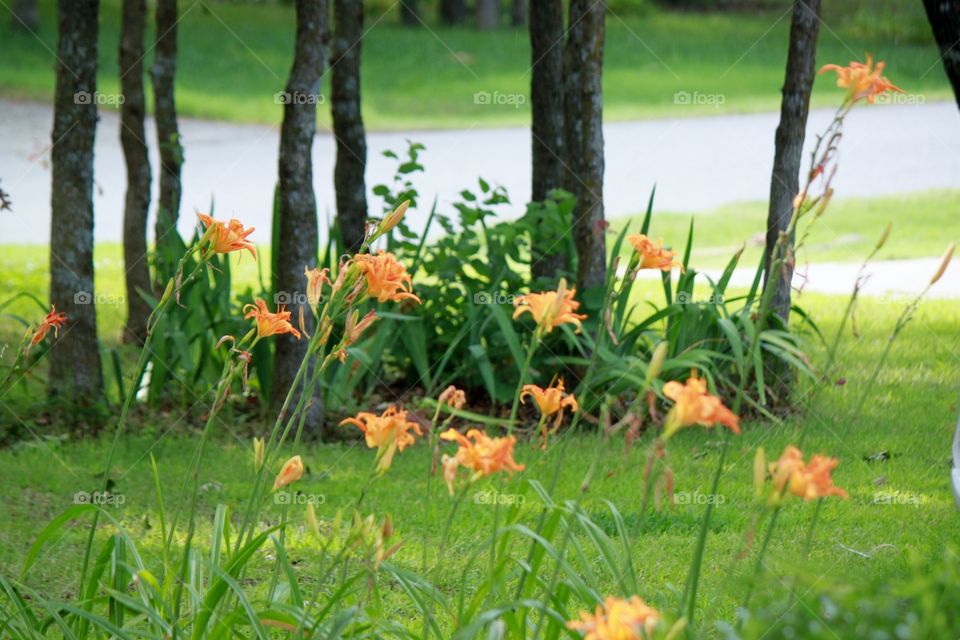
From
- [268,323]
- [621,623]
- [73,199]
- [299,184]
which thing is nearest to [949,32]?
[268,323]

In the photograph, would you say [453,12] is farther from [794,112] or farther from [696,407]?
[696,407]

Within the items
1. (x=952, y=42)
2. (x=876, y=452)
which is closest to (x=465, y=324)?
(x=876, y=452)

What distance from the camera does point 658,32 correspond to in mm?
26000

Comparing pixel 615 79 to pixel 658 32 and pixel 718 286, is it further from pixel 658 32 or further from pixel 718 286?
pixel 718 286

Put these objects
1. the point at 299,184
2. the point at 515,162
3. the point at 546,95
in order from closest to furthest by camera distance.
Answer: the point at 299,184, the point at 546,95, the point at 515,162

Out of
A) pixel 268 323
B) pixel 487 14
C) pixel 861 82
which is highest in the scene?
pixel 487 14

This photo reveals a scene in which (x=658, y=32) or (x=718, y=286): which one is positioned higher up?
(x=658, y=32)

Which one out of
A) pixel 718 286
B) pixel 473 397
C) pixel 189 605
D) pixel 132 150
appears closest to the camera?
pixel 189 605

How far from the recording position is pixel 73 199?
5.29 m

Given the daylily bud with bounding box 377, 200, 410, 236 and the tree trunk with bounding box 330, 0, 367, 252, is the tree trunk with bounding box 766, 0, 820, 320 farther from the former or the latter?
the daylily bud with bounding box 377, 200, 410, 236

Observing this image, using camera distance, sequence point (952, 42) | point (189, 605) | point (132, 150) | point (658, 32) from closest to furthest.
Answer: point (189, 605)
point (952, 42)
point (132, 150)
point (658, 32)

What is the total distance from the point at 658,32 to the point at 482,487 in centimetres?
2265

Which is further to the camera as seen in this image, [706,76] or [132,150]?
[706,76]

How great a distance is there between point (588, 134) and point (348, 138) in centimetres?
142
